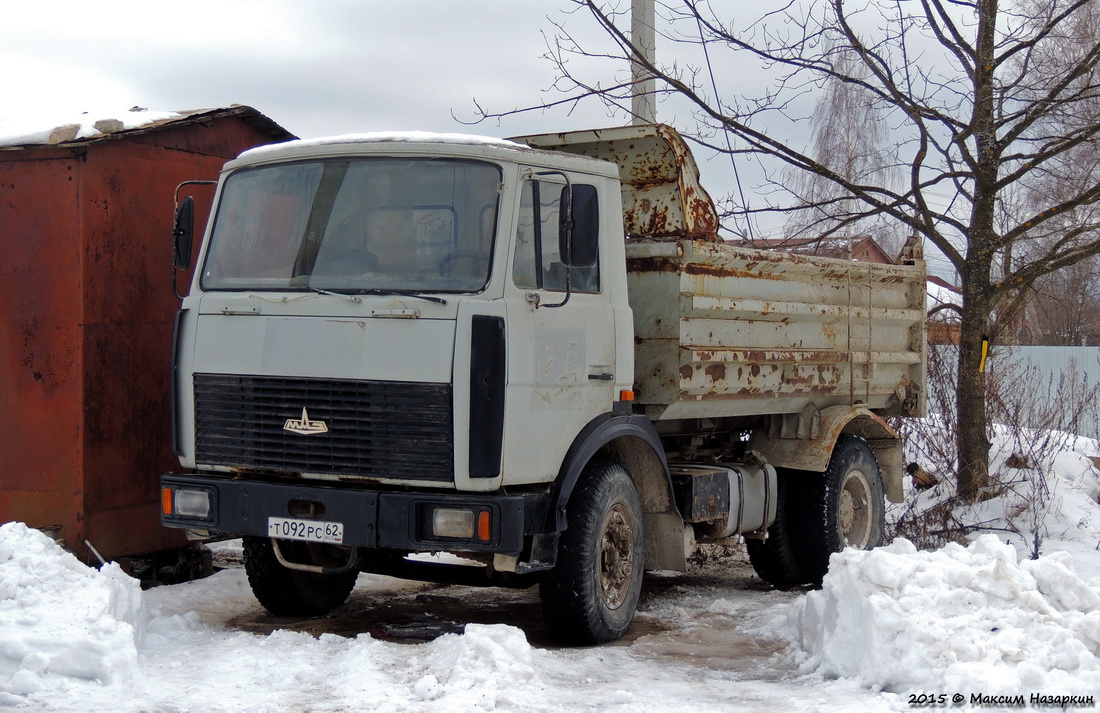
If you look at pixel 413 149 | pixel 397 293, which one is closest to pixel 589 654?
pixel 397 293

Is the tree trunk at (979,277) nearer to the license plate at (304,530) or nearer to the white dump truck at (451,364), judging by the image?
the white dump truck at (451,364)

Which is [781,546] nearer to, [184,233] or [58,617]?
[184,233]

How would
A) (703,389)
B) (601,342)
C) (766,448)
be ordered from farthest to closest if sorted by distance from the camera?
1. (766,448)
2. (703,389)
3. (601,342)

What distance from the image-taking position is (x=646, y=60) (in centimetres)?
960

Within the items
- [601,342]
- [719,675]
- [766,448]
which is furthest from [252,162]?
[766,448]

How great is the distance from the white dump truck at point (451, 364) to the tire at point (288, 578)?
13 millimetres

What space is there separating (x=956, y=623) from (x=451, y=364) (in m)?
2.50

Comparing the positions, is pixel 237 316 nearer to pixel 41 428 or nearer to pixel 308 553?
pixel 308 553

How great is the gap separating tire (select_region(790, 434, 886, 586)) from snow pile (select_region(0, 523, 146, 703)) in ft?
15.5

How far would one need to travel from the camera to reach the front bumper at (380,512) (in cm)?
540

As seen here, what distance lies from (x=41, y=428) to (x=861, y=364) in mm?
5621

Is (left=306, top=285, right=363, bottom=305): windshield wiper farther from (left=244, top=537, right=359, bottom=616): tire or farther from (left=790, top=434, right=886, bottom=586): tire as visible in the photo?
(left=790, top=434, right=886, bottom=586): tire

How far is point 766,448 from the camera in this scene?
27.6 feet

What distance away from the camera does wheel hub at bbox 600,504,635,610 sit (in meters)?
6.28
